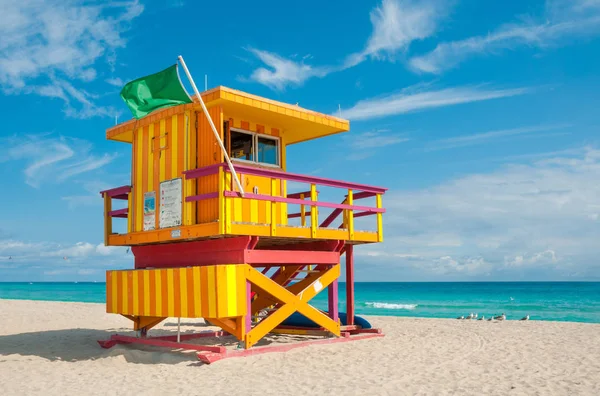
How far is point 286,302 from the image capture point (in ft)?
39.0

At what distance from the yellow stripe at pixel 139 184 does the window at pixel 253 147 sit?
2.24 m

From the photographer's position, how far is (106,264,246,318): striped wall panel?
1051 cm

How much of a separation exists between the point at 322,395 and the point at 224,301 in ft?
9.74

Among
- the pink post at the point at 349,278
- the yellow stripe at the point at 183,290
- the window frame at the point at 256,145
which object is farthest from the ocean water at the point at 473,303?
the yellow stripe at the point at 183,290

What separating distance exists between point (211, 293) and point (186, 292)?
74 centimetres

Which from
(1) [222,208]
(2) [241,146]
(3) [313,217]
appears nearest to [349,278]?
(3) [313,217]

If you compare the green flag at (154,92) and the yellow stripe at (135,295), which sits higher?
the green flag at (154,92)

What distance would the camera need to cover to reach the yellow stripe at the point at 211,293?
10469 mm

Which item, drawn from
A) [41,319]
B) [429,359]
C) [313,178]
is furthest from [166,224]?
[41,319]

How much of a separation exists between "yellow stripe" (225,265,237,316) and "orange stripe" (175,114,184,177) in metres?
2.59

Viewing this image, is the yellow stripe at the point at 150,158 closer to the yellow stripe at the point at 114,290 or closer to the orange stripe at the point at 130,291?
the orange stripe at the point at 130,291

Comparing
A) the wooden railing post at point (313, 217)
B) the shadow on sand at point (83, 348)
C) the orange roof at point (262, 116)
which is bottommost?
the shadow on sand at point (83, 348)

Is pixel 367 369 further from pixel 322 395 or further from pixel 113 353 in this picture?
pixel 113 353

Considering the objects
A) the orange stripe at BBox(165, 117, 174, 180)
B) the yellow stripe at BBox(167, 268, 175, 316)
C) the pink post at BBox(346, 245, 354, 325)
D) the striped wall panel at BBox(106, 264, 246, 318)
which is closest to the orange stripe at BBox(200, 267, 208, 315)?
the striped wall panel at BBox(106, 264, 246, 318)
